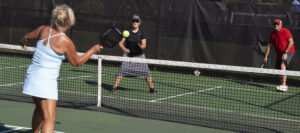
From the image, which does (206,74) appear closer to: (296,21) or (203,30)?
(203,30)

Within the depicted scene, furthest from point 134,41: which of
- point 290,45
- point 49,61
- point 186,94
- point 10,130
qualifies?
point 49,61

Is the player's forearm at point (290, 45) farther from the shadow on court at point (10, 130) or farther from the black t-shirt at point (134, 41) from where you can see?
the shadow on court at point (10, 130)

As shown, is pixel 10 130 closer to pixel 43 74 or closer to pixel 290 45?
pixel 43 74

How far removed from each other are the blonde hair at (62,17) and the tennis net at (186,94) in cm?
269

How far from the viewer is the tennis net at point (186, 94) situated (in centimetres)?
726

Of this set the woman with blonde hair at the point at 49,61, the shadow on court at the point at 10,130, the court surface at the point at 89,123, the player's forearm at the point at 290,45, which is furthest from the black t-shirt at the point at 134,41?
the woman with blonde hair at the point at 49,61

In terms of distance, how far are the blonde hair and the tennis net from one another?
106 inches

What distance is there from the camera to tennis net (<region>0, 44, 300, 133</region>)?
7.26 m

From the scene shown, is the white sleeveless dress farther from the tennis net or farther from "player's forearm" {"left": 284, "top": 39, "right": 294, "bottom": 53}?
"player's forearm" {"left": 284, "top": 39, "right": 294, "bottom": 53}

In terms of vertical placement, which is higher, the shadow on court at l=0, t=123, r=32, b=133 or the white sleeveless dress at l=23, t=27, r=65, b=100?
the white sleeveless dress at l=23, t=27, r=65, b=100

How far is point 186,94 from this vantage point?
32.8ft

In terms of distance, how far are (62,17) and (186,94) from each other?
18.7 feet

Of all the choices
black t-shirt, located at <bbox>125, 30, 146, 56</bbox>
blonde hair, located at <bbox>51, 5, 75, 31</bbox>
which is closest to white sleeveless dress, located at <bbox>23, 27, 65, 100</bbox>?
blonde hair, located at <bbox>51, 5, 75, 31</bbox>

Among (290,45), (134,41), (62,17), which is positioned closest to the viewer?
(62,17)
